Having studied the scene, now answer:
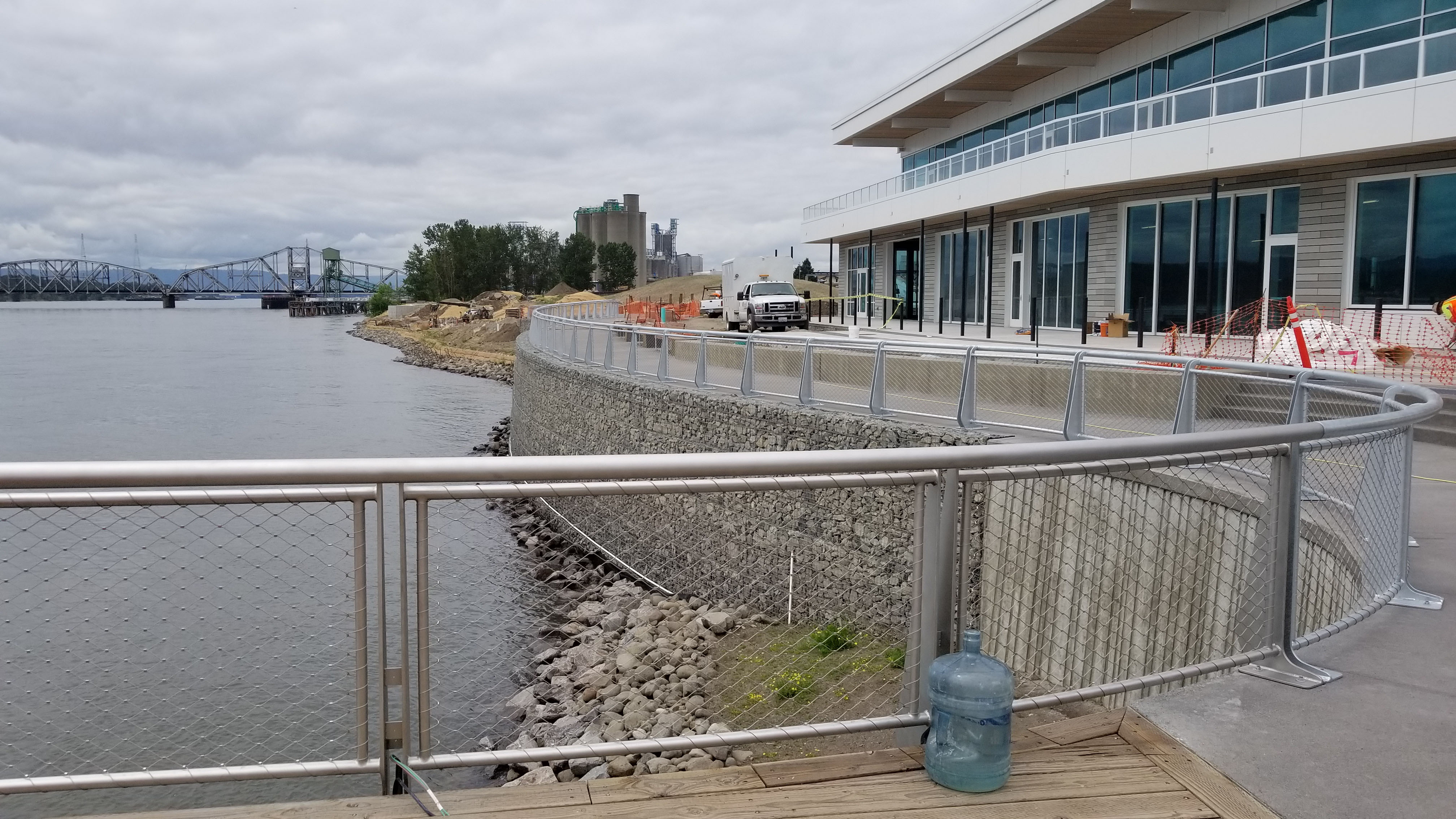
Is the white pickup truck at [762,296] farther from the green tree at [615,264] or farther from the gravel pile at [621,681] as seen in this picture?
the green tree at [615,264]

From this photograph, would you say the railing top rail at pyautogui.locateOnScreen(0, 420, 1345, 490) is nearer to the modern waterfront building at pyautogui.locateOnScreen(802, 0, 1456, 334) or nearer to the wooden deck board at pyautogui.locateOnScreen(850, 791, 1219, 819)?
the wooden deck board at pyautogui.locateOnScreen(850, 791, 1219, 819)

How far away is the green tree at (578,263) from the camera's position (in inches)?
5679

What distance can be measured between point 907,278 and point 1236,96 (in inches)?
920

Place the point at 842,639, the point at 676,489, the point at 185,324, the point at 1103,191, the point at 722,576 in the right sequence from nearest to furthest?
the point at 676,489
the point at 842,639
the point at 722,576
the point at 1103,191
the point at 185,324

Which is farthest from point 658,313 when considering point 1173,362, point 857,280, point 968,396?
point 1173,362

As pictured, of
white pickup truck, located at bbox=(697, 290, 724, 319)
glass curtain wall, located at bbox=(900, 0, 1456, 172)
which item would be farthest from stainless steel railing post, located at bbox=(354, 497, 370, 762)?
white pickup truck, located at bbox=(697, 290, 724, 319)

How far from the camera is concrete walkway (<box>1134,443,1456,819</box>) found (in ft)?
12.3

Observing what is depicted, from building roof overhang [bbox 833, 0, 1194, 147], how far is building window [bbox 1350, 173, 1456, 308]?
757 cm

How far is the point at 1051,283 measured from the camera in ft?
105

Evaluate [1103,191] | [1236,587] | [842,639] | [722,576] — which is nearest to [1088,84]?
[1103,191]

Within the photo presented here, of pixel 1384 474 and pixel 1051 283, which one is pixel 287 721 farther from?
pixel 1051 283

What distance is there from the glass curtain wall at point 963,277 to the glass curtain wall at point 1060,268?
7.25 feet

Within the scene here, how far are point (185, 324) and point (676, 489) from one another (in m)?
162

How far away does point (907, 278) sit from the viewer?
45.3m
